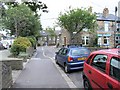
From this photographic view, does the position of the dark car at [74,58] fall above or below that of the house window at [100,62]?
below

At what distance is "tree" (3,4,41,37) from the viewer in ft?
112

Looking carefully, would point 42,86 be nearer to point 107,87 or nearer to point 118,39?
point 107,87

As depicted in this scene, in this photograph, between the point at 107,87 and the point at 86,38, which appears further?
the point at 86,38

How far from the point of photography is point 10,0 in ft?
26.5

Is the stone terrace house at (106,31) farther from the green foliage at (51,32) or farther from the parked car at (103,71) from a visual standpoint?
the parked car at (103,71)

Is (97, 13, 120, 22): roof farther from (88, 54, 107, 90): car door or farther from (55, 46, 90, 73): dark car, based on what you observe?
(88, 54, 107, 90): car door

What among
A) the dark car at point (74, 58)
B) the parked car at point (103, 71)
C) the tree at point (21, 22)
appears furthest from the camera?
the tree at point (21, 22)

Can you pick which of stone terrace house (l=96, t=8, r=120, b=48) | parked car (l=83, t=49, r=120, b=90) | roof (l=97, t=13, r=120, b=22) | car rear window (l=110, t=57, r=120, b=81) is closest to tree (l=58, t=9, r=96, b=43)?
stone terrace house (l=96, t=8, r=120, b=48)

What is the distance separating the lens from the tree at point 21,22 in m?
34.0

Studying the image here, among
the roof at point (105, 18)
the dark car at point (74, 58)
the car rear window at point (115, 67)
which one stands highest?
the roof at point (105, 18)

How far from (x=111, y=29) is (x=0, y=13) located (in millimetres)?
39366

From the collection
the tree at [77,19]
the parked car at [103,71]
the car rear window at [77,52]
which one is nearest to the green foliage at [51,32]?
the tree at [77,19]

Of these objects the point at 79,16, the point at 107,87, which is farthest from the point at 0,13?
the point at 79,16

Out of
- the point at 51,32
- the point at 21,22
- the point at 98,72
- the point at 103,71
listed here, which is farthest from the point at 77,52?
the point at 51,32
